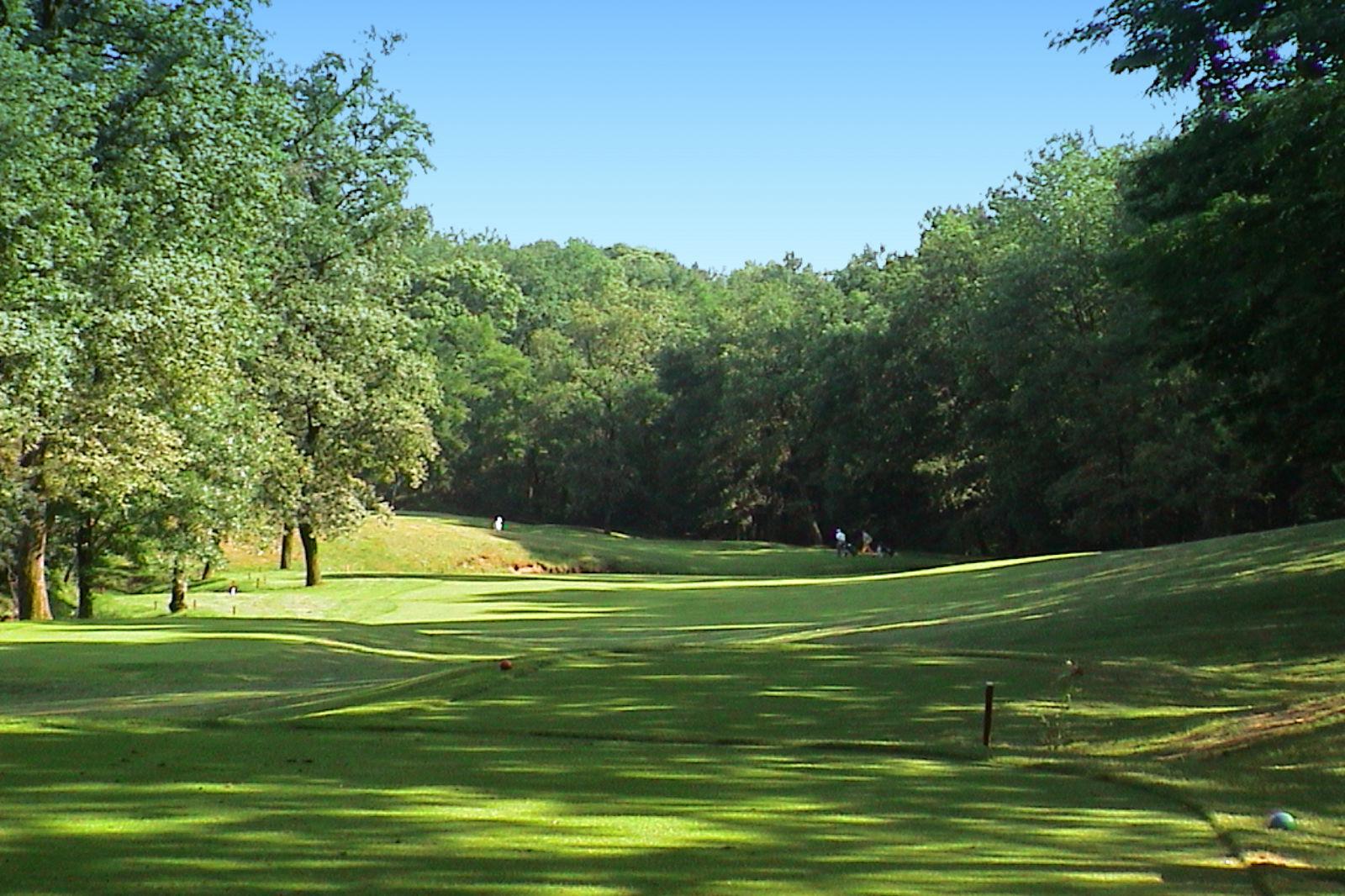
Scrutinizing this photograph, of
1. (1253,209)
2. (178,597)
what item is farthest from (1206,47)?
(178,597)

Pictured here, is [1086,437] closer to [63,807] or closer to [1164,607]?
[1164,607]

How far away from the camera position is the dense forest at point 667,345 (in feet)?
63.7

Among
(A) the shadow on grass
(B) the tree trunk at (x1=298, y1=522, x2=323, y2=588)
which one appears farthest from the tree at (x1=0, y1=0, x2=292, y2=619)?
(A) the shadow on grass

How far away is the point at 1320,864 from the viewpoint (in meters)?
7.43

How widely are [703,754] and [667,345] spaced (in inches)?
2878

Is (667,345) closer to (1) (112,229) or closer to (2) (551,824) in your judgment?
(1) (112,229)

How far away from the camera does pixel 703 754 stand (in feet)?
36.6

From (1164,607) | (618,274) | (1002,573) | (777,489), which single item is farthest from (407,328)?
(618,274)

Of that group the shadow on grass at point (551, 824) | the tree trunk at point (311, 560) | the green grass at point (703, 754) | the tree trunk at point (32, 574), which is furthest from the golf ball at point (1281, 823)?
the tree trunk at point (311, 560)

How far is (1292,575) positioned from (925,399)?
39.7 meters

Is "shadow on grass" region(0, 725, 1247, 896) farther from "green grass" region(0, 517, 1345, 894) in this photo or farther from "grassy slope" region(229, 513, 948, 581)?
"grassy slope" region(229, 513, 948, 581)

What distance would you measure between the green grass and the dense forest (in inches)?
169

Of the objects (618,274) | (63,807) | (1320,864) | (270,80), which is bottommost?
(1320,864)

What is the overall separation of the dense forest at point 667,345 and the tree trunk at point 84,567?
0.11 meters
